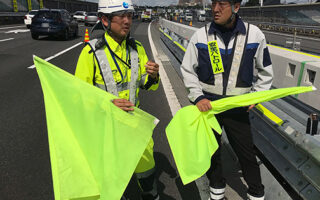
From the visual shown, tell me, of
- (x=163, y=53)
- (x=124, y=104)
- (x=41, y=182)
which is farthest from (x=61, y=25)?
(x=124, y=104)

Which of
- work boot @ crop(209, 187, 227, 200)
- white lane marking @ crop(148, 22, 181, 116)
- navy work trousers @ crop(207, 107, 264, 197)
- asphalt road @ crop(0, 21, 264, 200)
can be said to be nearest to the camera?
navy work trousers @ crop(207, 107, 264, 197)

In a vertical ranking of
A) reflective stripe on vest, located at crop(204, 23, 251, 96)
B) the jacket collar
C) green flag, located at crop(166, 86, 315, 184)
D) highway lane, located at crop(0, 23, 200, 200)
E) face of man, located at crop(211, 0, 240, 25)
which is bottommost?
highway lane, located at crop(0, 23, 200, 200)

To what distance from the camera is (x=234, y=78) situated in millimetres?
2559

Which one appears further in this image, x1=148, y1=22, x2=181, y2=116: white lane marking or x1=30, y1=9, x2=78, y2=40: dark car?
x1=30, y1=9, x2=78, y2=40: dark car

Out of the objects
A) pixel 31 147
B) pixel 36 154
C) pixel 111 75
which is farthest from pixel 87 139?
pixel 31 147

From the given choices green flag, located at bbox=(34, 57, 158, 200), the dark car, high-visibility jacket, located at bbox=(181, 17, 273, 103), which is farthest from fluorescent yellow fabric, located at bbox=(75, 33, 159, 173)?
the dark car

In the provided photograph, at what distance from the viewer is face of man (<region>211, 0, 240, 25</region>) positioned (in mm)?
2436

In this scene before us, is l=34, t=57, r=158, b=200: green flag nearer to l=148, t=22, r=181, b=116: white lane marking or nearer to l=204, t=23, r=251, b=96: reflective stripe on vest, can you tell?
l=204, t=23, r=251, b=96: reflective stripe on vest

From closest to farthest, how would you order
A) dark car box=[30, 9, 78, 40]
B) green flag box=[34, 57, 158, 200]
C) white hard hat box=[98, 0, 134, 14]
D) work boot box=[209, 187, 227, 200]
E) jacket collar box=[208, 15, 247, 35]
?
green flag box=[34, 57, 158, 200] → white hard hat box=[98, 0, 134, 14] → jacket collar box=[208, 15, 247, 35] → work boot box=[209, 187, 227, 200] → dark car box=[30, 9, 78, 40]

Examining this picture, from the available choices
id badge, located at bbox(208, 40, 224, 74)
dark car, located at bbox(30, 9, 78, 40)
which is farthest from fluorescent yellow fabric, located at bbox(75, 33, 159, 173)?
dark car, located at bbox(30, 9, 78, 40)

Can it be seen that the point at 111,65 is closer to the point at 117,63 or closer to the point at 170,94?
the point at 117,63

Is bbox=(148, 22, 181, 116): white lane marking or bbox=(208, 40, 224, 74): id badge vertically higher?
bbox=(208, 40, 224, 74): id badge

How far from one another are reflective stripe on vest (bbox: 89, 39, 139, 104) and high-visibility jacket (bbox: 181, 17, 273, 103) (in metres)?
0.50

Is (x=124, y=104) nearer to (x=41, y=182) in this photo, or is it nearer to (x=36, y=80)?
(x=41, y=182)
